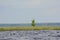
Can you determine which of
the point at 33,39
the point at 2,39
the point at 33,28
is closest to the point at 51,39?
the point at 33,39

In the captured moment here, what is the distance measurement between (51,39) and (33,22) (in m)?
9.48

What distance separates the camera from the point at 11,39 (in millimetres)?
15672

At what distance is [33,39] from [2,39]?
2185 mm

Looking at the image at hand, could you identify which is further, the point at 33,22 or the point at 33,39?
the point at 33,22

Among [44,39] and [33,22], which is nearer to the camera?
[44,39]

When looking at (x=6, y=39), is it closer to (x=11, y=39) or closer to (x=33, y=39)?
(x=11, y=39)

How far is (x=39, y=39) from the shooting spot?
15289 mm

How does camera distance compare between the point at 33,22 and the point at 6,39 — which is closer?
Result: the point at 6,39

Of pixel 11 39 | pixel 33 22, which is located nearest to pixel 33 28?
pixel 33 22

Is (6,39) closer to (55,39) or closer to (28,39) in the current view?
(28,39)

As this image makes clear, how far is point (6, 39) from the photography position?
1555cm

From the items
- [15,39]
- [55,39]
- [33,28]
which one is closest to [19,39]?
[15,39]

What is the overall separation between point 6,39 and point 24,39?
1.28 m

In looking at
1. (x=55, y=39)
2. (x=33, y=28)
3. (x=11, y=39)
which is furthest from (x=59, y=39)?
(x=33, y=28)
